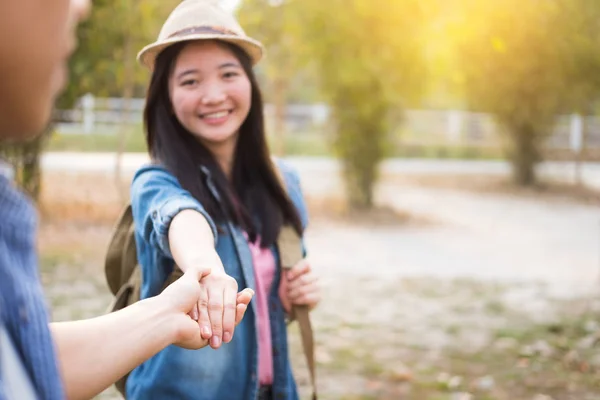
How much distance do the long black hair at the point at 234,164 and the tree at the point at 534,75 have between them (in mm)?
5852

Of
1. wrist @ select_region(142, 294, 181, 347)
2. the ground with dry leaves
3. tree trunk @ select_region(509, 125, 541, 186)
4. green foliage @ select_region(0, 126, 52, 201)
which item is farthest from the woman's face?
tree trunk @ select_region(509, 125, 541, 186)

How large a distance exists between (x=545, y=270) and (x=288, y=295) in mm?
6653

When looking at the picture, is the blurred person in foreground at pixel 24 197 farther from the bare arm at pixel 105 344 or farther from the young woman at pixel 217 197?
the young woman at pixel 217 197

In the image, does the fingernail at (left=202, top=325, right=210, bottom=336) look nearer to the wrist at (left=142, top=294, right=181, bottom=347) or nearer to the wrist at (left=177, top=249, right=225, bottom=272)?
the wrist at (left=142, top=294, right=181, bottom=347)

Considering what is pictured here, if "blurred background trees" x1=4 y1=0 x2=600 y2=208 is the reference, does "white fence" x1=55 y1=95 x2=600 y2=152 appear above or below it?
below

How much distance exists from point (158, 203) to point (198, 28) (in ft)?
1.77

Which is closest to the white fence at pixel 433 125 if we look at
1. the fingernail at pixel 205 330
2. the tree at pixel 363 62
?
the tree at pixel 363 62

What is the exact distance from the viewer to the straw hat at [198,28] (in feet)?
7.25

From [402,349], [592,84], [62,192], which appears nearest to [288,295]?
[402,349]

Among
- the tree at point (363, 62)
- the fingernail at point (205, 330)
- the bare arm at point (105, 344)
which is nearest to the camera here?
the bare arm at point (105, 344)

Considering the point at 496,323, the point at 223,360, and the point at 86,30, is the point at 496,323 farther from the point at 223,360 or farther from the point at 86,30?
the point at 86,30

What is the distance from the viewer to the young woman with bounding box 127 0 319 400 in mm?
2072

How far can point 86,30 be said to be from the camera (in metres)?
9.62

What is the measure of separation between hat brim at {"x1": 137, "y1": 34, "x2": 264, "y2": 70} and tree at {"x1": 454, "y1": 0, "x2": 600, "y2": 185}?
5.84 m
